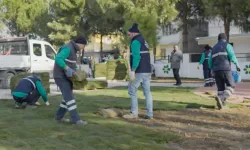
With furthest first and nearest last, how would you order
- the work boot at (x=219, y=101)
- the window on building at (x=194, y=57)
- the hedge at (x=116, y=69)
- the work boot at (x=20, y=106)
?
the window on building at (x=194, y=57), the hedge at (x=116, y=69), the work boot at (x=20, y=106), the work boot at (x=219, y=101)

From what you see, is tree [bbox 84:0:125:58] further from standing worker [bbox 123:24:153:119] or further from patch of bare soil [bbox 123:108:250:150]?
standing worker [bbox 123:24:153:119]

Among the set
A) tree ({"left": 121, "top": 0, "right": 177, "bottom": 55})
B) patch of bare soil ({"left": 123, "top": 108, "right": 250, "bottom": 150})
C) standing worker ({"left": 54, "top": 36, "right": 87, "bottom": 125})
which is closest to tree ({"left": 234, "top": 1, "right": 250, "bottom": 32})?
tree ({"left": 121, "top": 0, "right": 177, "bottom": 55})

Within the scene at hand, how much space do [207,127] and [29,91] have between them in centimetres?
438

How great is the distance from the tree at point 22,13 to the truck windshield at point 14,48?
546 inches

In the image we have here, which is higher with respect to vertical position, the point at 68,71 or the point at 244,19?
the point at 244,19

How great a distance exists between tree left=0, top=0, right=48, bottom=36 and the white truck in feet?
46.8

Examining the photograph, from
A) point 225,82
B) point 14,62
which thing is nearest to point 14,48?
point 14,62

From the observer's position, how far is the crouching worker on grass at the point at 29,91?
31.7ft

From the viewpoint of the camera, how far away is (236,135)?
6.73m

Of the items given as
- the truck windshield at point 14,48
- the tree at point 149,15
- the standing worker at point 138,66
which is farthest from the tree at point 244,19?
the standing worker at point 138,66

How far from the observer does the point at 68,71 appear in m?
7.35

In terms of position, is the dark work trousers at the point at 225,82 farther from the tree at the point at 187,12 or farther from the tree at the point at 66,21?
the tree at the point at 66,21

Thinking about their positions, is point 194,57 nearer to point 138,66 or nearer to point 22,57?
point 22,57

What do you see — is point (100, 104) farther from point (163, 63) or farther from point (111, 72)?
point (163, 63)
